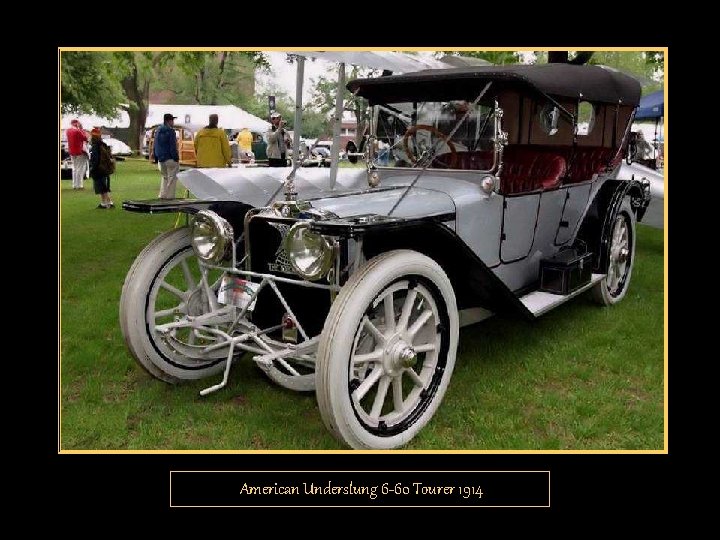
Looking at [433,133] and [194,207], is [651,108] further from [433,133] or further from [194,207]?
[194,207]

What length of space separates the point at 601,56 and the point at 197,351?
11.6m

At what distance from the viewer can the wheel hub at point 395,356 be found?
3164 millimetres

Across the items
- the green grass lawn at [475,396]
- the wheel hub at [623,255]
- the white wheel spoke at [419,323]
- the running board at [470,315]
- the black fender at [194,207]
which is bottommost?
the green grass lawn at [475,396]

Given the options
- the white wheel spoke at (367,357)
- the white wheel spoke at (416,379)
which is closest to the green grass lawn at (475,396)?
the white wheel spoke at (416,379)

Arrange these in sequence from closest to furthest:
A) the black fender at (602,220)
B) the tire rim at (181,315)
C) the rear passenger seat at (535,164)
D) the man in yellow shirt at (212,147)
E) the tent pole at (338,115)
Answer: the tire rim at (181,315), the rear passenger seat at (535,164), the tent pole at (338,115), the black fender at (602,220), the man in yellow shirt at (212,147)

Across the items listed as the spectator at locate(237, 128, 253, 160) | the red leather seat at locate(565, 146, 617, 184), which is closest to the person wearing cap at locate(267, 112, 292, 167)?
the red leather seat at locate(565, 146, 617, 184)

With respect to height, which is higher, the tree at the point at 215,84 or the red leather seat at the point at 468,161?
the tree at the point at 215,84

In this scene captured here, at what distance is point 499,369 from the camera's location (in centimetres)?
422

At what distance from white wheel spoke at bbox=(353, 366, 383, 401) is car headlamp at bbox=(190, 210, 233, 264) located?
1091mm

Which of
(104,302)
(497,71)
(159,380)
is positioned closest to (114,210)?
(104,302)

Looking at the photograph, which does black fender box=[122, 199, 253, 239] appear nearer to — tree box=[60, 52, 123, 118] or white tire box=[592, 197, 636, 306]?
white tire box=[592, 197, 636, 306]

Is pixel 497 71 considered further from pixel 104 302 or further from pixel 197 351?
pixel 104 302

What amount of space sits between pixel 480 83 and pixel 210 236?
198cm

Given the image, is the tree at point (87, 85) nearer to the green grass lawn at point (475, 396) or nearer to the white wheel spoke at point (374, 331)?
the green grass lawn at point (475, 396)
